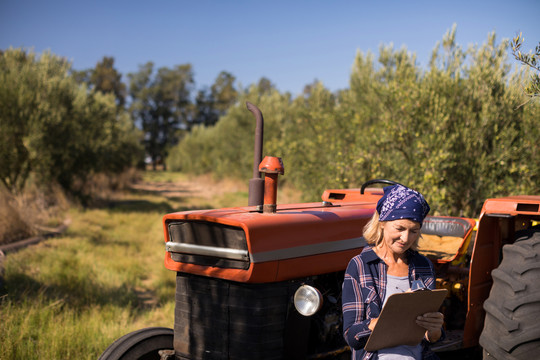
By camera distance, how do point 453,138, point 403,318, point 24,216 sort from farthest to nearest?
point 24,216 < point 453,138 < point 403,318

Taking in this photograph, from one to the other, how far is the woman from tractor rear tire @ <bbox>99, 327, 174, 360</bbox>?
122 centimetres

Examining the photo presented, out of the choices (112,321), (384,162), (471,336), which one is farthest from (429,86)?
(112,321)

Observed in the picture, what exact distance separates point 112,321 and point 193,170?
114 ft

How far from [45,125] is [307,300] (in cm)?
1076

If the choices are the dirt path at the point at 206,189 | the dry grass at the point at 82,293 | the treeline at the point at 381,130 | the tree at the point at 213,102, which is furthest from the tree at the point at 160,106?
the dry grass at the point at 82,293

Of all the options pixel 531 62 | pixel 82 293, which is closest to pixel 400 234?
pixel 531 62

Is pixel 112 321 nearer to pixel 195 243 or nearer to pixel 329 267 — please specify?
pixel 195 243

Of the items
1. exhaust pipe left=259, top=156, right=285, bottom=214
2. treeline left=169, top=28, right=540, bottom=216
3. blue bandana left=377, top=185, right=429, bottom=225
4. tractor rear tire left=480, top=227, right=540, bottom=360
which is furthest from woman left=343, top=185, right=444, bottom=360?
treeline left=169, top=28, right=540, bottom=216

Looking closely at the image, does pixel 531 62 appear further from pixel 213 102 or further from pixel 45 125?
pixel 213 102

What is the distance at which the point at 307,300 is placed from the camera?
2160mm

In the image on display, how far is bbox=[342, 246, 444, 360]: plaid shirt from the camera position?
1765 mm

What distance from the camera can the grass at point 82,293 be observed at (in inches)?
142

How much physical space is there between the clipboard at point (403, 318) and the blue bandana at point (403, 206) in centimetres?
32

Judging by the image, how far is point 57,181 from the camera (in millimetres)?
12641
